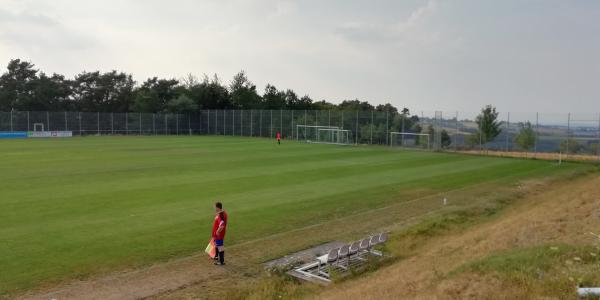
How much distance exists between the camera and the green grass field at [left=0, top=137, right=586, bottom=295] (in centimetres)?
1252

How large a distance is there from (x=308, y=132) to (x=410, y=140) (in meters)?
14.5

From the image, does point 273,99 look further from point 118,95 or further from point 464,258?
point 464,258

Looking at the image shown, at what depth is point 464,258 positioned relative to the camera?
10312 millimetres

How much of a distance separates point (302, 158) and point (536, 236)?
25.5 meters

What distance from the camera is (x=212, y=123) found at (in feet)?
245

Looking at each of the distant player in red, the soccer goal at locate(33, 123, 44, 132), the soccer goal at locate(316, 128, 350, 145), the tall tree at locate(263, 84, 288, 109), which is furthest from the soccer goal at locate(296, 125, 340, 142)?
the distant player in red

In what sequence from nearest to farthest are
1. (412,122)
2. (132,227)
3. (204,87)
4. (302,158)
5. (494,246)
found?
(494,246) → (132,227) → (302,158) → (412,122) → (204,87)

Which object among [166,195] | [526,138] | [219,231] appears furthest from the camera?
[526,138]

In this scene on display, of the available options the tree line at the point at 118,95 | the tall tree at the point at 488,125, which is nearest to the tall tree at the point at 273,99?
the tree line at the point at 118,95


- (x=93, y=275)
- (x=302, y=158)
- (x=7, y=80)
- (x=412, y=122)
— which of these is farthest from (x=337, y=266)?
(x=7, y=80)

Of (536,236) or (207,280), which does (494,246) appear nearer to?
(536,236)

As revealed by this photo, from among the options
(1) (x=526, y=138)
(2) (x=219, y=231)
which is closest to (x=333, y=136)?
(1) (x=526, y=138)

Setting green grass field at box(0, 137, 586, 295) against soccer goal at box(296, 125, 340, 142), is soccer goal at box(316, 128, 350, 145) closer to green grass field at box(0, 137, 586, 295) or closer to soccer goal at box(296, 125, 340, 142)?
soccer goal at box(296, 125, 340, 142)

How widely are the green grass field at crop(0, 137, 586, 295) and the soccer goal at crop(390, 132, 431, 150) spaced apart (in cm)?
974
